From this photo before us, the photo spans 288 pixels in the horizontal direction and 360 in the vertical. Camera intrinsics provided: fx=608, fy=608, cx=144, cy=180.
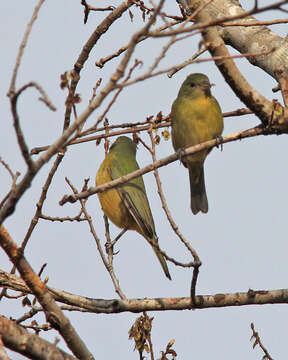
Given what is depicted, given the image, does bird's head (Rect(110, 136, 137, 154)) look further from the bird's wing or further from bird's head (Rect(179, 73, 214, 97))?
bird's head (Rect(179, 73, 214, 97))

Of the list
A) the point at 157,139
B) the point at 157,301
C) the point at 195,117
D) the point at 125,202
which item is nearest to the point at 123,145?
the point at 125,202

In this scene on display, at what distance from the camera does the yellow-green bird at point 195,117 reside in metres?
5.40

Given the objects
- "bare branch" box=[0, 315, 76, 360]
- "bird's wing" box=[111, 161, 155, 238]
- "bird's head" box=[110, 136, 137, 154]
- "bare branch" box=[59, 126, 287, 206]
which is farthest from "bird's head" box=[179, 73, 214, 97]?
"bare branch" box=[0, 315, 76, 360]

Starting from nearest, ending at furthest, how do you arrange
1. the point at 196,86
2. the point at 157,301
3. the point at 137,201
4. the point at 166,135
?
1. the point at 157,301
2. the point at 166,135
3. the point at 196,86
4. the point at 137,201

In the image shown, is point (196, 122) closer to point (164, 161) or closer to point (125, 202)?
point (125, 202)

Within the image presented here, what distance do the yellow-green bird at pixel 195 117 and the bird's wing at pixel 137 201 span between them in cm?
59

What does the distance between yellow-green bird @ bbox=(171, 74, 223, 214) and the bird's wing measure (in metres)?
0.59

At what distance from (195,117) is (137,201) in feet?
3.91

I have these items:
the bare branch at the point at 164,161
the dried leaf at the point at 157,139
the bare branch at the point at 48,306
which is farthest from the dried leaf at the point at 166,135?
the bare branch at the point at 48,306

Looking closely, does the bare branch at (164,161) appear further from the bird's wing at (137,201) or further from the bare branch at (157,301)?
the bird's wing at (137,201)

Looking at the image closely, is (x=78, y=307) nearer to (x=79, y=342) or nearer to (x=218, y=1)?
(x=79, y=342)

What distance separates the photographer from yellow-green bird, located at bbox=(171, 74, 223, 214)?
5402mm

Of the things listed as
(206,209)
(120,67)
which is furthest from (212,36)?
(206,209)

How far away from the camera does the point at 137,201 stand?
6.19 meters
